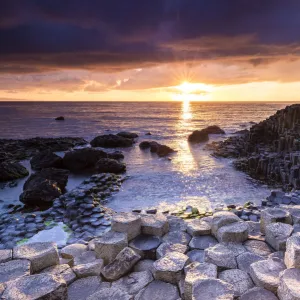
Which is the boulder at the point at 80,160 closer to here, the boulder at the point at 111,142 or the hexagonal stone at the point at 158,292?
the boulder at the point at 111,142

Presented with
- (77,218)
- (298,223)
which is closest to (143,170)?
(77,218)

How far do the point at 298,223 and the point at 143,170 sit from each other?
13.4 meters

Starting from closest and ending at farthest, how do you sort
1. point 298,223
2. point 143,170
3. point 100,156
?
point 298,223
point 143,170
point 100,156

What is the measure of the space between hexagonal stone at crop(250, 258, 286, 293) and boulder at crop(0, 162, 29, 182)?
1572cm

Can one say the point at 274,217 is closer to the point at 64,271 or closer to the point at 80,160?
the point at 64,271

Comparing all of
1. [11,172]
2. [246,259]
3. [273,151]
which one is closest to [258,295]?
[246,259]

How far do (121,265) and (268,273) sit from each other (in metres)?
2.53

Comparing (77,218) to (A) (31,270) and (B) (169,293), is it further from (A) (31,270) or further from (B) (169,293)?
(B) (169,293)

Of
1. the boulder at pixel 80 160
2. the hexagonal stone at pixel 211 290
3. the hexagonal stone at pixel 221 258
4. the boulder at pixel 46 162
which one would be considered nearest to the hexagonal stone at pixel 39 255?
the hexagonal stone at pixel 211 290

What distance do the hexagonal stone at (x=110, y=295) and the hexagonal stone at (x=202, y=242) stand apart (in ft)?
7.02

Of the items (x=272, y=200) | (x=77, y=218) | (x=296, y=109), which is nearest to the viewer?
(x=77, y=218)

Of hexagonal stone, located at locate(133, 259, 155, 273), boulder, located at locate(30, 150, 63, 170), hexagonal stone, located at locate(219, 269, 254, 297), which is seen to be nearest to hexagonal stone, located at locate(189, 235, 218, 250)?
hexagonal stone, located at locate(133, 259, 155, 273)

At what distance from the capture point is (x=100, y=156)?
69.5ft

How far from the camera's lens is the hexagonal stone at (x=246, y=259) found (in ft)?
17.1
